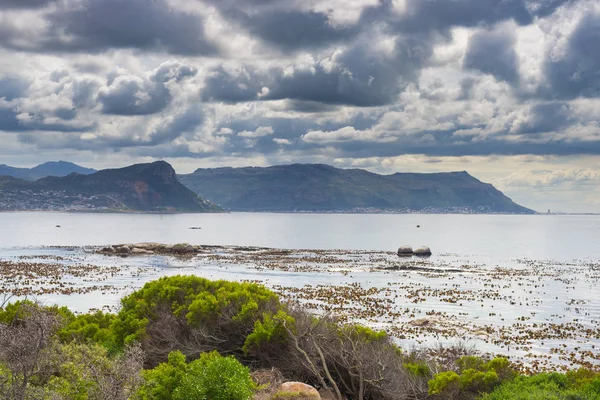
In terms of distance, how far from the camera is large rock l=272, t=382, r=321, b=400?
17.1 meters

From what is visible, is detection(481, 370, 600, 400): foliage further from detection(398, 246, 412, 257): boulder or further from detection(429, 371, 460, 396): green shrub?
detection(398, 246, 412, 257): boulder

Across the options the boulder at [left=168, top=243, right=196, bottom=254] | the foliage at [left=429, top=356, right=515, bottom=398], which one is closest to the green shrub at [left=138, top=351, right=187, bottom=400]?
the foliage at [left=429, top=356, right=515, bottom=398]

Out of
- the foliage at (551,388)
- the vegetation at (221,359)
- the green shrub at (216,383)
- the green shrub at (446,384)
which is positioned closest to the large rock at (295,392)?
the vegetation at (221,359)

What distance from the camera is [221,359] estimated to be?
53.5 ft

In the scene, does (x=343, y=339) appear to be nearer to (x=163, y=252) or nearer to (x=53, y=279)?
(x=53, y=279)

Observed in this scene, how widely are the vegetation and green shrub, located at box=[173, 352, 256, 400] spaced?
0.03 metres

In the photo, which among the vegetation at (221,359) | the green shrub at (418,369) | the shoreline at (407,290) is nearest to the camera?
the vegetation at (221,359)

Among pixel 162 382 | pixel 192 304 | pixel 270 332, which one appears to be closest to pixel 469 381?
pixel 270 332

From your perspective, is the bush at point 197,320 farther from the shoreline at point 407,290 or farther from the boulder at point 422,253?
the boulder at point 422,253

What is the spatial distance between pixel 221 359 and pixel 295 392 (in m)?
2.84

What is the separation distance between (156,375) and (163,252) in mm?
88026

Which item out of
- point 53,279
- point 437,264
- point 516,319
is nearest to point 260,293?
point 516,319

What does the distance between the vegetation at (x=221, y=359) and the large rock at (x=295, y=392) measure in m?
0.13

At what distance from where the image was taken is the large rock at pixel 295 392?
56.2ft
